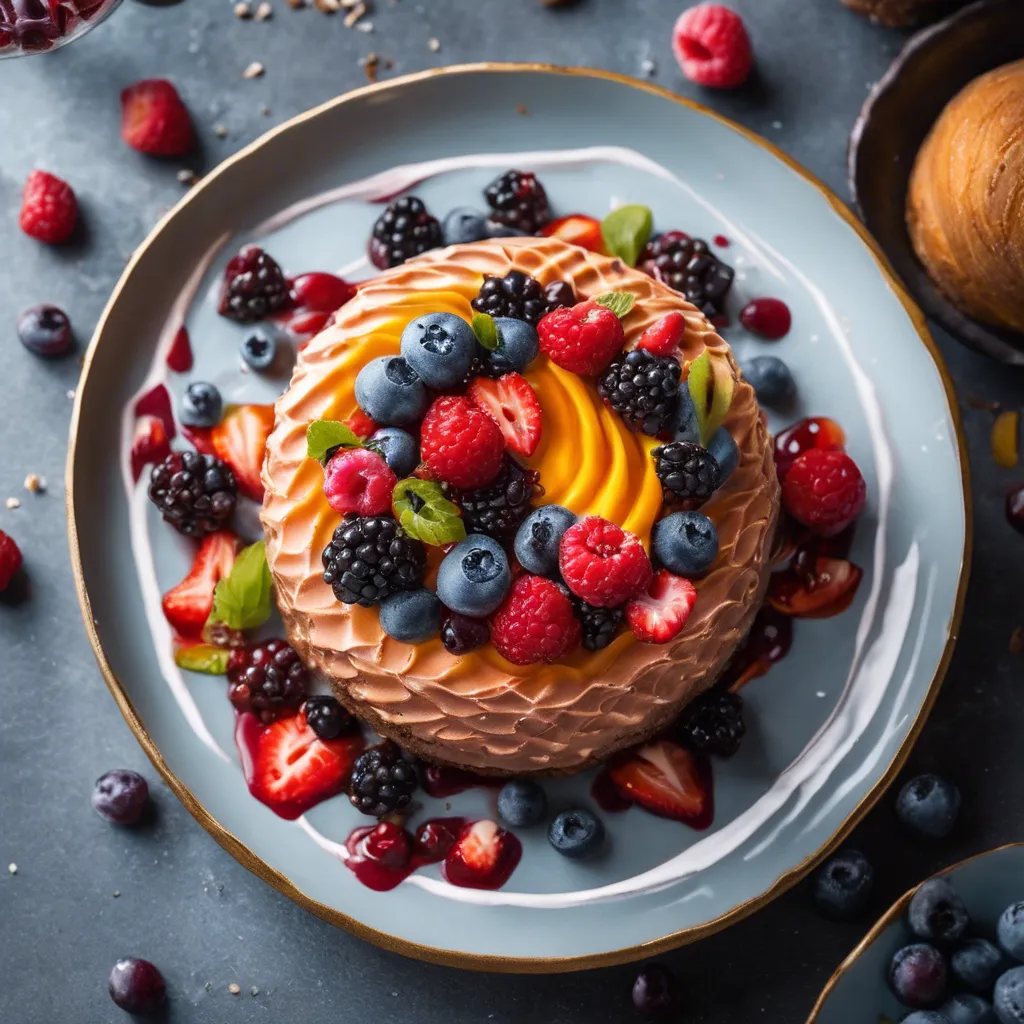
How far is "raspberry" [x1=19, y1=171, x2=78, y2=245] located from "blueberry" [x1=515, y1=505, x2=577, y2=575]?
1.60 m

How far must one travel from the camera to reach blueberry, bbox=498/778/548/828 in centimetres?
259

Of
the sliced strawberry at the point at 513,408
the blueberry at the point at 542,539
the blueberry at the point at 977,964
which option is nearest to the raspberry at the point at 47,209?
the sliced strawberry at the point at 513,408

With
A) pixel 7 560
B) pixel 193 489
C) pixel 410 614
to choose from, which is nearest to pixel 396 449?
pixel 410 614

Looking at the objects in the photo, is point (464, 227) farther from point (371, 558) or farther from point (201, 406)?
point (371, 558)

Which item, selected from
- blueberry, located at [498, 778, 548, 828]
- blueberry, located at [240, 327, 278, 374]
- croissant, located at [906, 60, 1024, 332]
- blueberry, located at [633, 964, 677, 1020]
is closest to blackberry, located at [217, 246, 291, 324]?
blueberry, located at [240, 327, 278, 374]

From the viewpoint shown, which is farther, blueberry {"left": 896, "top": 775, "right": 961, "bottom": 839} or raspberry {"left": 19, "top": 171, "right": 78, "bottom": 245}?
raspberry {"left": 19, "top": 171, "right": 78, "bottom": 245}

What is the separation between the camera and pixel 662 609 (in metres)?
2.22

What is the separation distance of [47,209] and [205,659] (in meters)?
1.23

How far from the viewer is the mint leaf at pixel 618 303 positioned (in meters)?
2.40

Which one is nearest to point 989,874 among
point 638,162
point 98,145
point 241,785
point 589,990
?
point 589,990

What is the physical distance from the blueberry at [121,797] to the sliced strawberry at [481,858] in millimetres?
745

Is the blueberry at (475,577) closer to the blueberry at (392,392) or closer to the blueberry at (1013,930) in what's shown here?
the blueberry at (392,392)

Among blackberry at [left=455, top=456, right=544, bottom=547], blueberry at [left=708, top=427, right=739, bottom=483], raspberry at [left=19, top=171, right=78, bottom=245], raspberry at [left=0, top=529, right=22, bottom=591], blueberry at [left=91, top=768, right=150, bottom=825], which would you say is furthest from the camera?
raspberry at [left=19, top=171, right=78, bottom=245]

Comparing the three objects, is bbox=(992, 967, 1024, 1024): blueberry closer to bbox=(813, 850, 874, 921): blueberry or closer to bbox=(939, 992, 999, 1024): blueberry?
bbox=(939, 992, 999, 1024): blueberry
